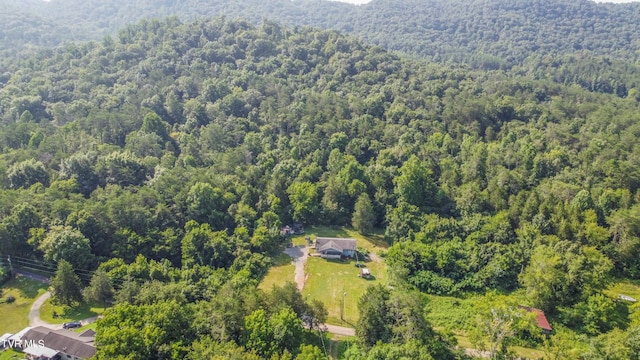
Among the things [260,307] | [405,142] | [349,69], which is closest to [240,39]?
[349,69]

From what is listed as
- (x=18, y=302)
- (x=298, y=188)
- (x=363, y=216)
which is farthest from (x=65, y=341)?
(x=363, y=216)

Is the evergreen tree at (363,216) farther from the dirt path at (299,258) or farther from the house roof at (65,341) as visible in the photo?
the house roof at (65,341)

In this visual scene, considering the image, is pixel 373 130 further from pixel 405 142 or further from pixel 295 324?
pixel 295 324

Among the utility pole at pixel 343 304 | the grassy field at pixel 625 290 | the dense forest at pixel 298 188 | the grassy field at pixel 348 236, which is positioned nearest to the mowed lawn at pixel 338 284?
the utility pole at pixel 343 304

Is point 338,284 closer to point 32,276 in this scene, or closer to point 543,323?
point 543,323

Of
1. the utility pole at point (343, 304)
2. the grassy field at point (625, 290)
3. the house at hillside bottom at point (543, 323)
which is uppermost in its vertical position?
the house at hillside bottom at point (543, 323)
